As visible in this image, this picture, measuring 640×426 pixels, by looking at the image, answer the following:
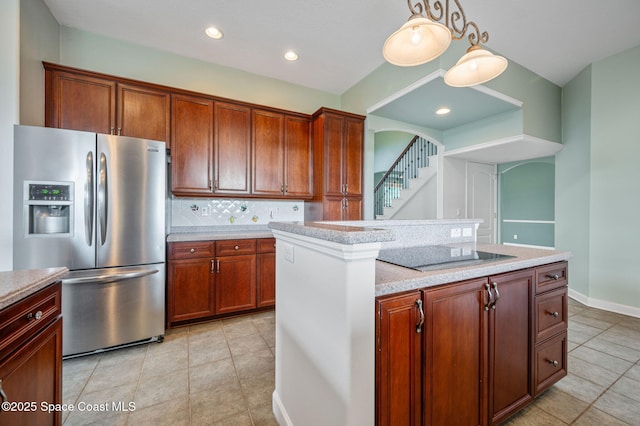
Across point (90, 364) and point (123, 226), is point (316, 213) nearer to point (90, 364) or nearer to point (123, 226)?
point (123, 226)

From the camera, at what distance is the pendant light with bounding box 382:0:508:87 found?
4.80ft

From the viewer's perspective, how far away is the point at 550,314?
170cm

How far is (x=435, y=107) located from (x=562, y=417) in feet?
10.8

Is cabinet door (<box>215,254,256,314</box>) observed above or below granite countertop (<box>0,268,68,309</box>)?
below

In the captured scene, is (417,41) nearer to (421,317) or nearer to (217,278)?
(421,317)

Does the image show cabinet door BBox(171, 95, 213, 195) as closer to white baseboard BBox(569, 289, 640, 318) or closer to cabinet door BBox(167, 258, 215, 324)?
cabinet door BBox(167, 258, 215, 324)

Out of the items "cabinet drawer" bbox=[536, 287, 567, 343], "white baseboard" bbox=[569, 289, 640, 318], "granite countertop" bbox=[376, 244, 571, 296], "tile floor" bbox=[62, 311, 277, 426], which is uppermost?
"granite countertop" bbox=[376, 244, 571, 296]

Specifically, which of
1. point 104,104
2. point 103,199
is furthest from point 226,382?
point 104,104

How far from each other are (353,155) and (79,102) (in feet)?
10.5

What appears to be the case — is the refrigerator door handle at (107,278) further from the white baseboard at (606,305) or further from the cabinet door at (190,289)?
the white baseboard at (606,305)

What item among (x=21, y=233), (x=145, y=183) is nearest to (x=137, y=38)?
(x=145, y=183)

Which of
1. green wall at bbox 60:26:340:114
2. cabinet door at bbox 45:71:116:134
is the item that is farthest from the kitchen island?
green wall at bbox 60:26:340:114

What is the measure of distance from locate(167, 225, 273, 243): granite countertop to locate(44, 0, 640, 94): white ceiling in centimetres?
227

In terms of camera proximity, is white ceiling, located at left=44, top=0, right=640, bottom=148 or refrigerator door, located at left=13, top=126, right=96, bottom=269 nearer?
refrigerator door, located at left=13, top=126, right=96, bottom=269
